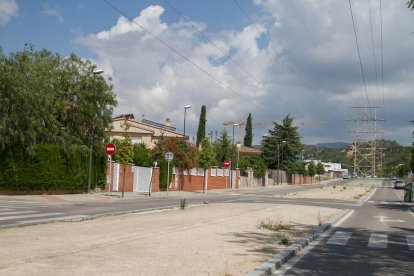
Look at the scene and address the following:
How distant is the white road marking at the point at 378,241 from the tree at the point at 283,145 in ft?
264

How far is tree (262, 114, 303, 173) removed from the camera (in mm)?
96438

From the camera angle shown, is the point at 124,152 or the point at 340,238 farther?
the point at 124,152

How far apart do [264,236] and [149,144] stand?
58.2 meters

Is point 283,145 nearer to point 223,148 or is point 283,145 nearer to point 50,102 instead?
point 223,148

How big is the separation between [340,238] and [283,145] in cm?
8258

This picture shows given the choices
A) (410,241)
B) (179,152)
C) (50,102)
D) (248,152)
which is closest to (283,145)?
(248,152)

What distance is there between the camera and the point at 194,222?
16.4 meters

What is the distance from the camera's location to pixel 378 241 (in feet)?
46.5

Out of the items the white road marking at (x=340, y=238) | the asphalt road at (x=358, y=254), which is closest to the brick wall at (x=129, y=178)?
the asphalt road at (x=358, y=254)

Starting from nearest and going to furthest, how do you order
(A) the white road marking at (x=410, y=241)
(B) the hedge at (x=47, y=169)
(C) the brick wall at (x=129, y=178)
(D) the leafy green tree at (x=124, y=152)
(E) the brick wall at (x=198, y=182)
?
(A) the white road marking at (x=410, y=241) → (B) the hedge at (x=47, y=169) → (C) the brick wall at (x=129, y=178) → (D) the leafy green tree at (x=124, y=152) → (E) the brick wall at (x=198, y=182)

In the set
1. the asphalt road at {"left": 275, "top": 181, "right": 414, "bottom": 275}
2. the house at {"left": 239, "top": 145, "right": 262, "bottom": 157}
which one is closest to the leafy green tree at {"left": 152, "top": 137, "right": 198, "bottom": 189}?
the asphalt road at {"left": 275, "top": 181, "right": 414, "bottom": 275}

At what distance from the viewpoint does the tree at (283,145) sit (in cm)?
9644

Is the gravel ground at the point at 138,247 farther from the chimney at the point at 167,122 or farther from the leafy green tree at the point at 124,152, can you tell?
the chimney at the point at 167,122

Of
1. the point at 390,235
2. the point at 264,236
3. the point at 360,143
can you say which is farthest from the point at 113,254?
the point at 360,143
